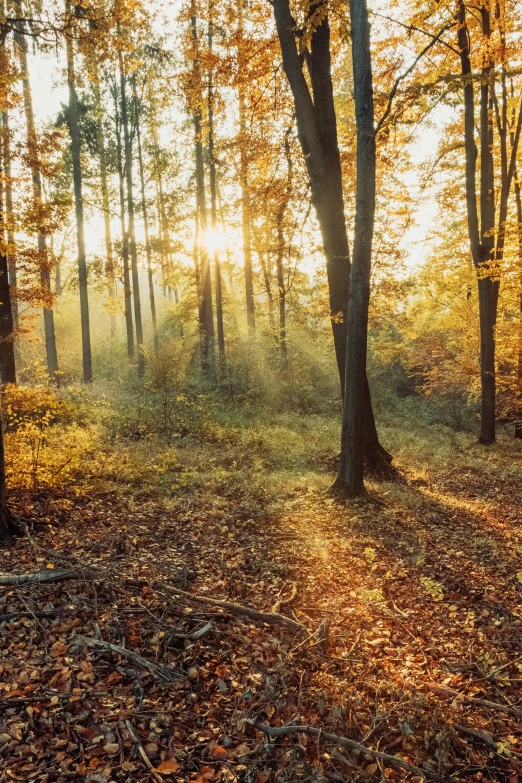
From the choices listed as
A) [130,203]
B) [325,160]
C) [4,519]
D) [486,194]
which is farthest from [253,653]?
[130,203]

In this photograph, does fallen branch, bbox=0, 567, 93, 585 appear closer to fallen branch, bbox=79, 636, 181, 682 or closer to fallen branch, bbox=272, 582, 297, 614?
fallen branch, bbox=79, 636, 181, 682

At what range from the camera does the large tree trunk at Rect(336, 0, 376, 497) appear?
6074 millimetres

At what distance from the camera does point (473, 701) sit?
10.2 ft

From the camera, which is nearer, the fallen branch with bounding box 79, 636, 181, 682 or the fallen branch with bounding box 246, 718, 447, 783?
the fallen branch with bounding box 246, 718, 447, 783

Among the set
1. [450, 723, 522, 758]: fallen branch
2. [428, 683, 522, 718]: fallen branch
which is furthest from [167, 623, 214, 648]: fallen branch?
[450, 723, 522, 758]: fallen branch

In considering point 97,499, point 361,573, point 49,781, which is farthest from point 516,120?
point 49,781

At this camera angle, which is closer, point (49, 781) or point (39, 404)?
point (49, 781)

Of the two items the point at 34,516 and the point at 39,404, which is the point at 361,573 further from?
the point at 39,404

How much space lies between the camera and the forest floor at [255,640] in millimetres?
2635

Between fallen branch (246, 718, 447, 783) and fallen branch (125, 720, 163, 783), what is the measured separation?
2.03 ft

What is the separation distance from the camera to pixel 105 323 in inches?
1428

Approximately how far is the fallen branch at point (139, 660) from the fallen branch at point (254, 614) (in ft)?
2.77

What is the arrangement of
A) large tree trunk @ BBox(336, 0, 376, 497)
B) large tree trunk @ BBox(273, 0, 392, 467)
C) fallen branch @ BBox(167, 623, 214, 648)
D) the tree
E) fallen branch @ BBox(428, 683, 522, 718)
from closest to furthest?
1. fallen branch @ BBox(428, 683, 522, 718)
2. fallen branch @ BBox(167, 623, 214, 648)
3. large tree trunk @ BBox(336, 0, 376, 497)
4. large tree trunk @ BBox(273, 0, 392, 467)
5. the tree

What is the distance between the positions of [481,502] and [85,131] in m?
19.1
